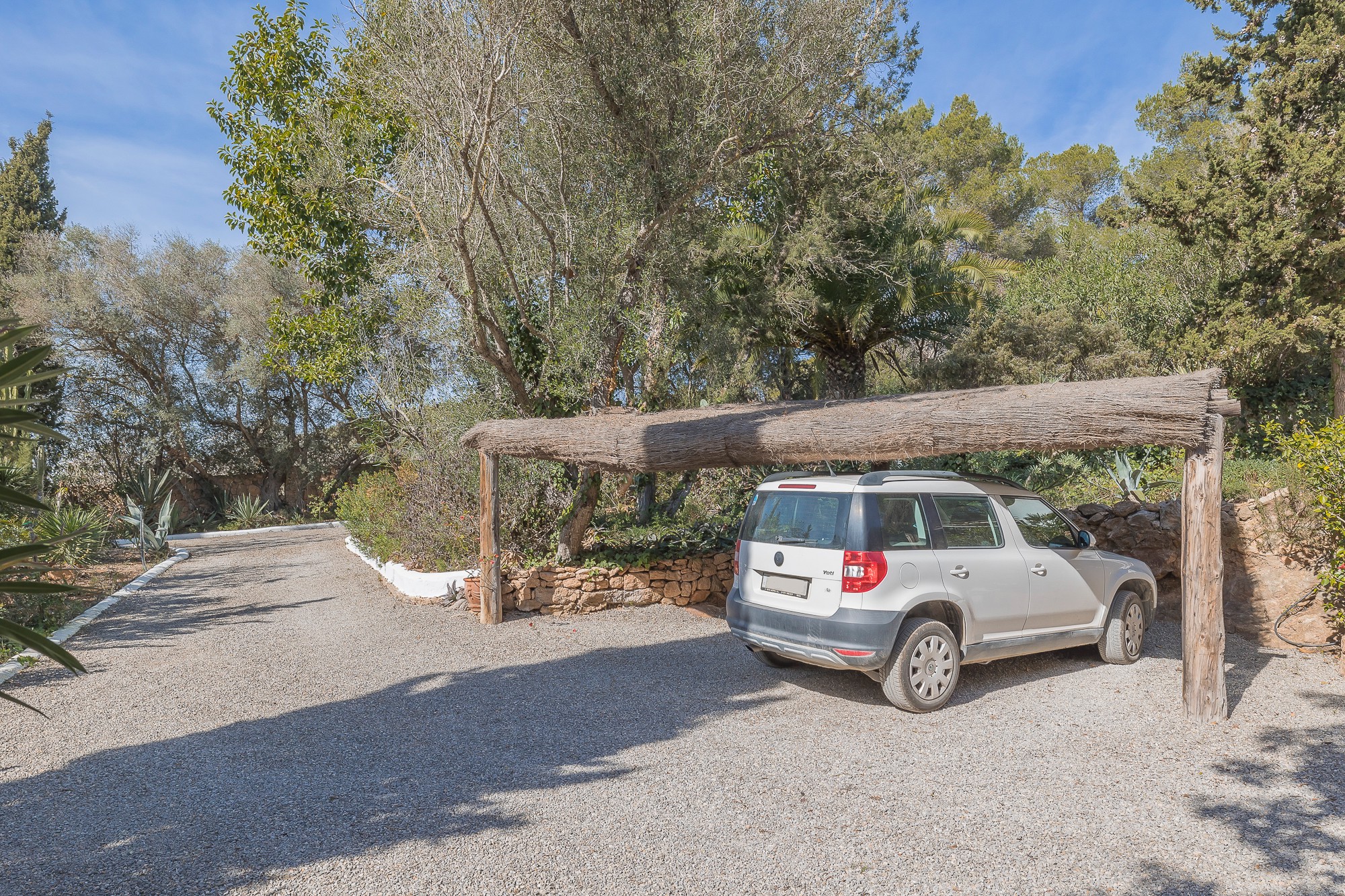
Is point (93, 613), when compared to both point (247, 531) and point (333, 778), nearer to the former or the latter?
point (333, 778)

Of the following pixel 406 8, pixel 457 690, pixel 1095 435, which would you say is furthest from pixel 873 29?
pixel 457 690

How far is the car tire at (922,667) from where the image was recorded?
5582 mm

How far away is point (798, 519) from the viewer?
606 centimetres

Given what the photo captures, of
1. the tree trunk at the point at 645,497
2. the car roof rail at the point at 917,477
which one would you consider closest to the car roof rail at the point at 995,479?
the car roof rail at the point at 917,477

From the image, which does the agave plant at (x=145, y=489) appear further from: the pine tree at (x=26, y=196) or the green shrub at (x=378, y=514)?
the pine tree at (x=26, y=196)

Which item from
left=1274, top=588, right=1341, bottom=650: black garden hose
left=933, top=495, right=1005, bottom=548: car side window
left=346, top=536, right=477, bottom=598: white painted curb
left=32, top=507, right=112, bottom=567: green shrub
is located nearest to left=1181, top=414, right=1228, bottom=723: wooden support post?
left=933, top=495, right=1005, bottom=548: car side window

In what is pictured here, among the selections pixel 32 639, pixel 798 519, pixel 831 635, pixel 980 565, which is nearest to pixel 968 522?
pixel 980 565

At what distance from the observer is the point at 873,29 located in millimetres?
10844

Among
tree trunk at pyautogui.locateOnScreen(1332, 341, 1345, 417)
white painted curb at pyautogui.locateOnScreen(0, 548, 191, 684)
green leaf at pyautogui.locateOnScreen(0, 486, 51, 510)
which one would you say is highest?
tree trunk at pyautogui.locateOnScreen(1332, 341, 1345, 417)

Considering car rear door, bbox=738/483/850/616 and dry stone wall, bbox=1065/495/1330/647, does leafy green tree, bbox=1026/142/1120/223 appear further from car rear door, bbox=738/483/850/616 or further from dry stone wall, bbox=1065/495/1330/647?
car rear door, bbox=738/483/850/616

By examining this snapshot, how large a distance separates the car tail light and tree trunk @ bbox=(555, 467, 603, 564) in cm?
493

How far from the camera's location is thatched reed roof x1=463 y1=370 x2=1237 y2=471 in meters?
5.35

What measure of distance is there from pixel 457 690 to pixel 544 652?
142 cm

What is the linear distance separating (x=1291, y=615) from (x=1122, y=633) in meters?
2.06
